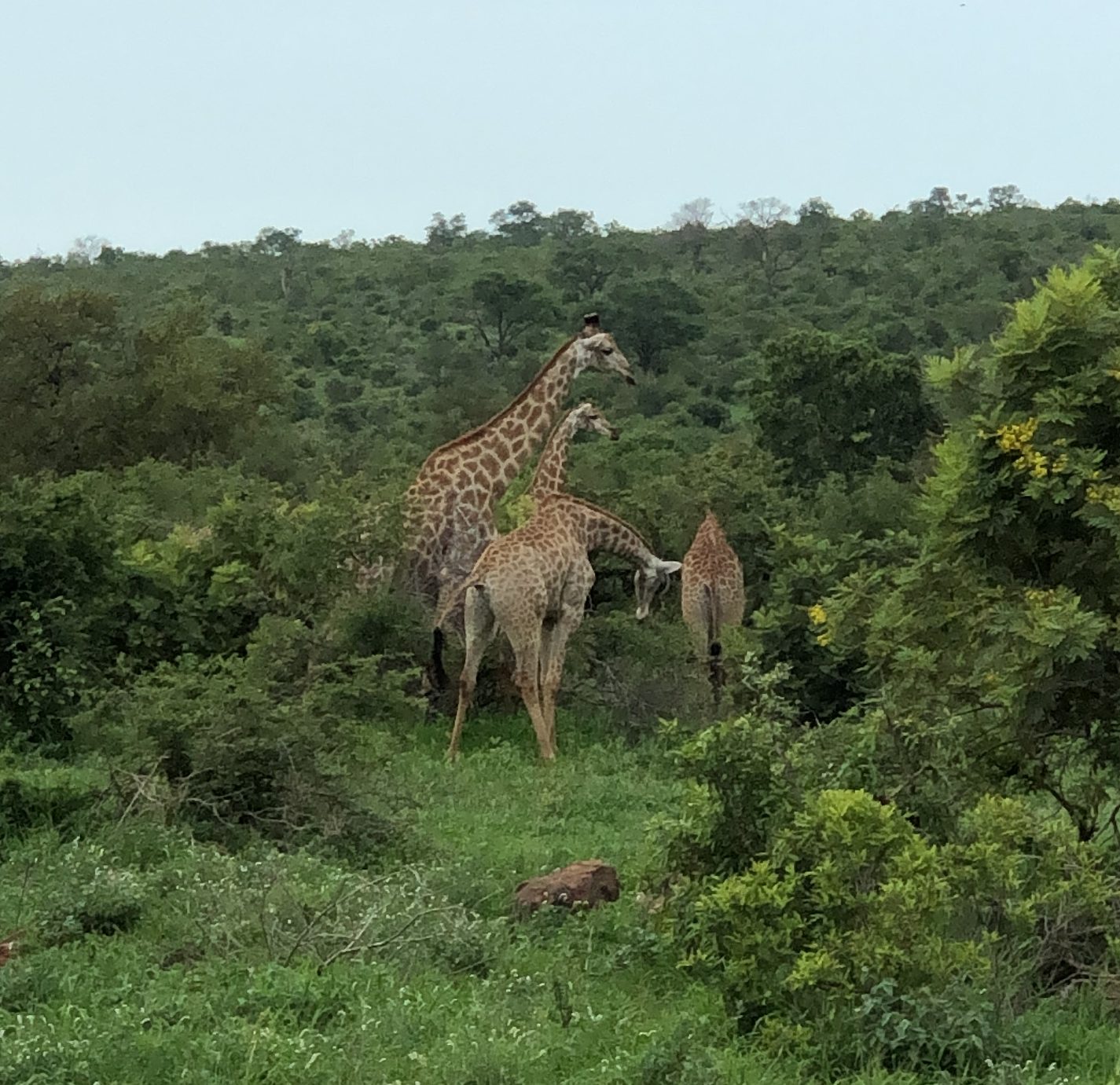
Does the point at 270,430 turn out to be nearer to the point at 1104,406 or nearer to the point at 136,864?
the point at 136,864

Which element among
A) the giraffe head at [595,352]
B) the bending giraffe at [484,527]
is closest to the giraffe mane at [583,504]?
the bending giraffe at [484,527]

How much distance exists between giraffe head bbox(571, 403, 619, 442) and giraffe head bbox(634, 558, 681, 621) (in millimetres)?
1012

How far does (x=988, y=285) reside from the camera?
30.8 metres

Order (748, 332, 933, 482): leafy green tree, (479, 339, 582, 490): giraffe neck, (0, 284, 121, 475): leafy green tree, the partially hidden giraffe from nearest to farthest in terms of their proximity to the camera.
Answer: the partially hidden giraffe, (479, 339, 582, 490): giraffe neck, (0, 284, 121, 475): leafy green tree, (748, 332, 933, 482): leafy green tree

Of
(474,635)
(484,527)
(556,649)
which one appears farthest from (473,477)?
(474,635)

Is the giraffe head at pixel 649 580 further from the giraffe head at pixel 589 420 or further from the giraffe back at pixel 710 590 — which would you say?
the giraffe head at pixel 589 420

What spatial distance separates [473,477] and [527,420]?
640 mm

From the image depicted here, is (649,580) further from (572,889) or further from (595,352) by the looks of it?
(572,889)

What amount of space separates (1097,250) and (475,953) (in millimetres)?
2868

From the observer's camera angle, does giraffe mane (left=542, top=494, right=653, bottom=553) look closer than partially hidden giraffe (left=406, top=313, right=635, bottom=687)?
Yes

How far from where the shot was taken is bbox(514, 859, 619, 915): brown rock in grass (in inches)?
232

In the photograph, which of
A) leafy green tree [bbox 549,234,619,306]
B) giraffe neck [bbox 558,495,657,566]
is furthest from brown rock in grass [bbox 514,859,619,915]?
leafy green tree [bbox 549,234,619,306]

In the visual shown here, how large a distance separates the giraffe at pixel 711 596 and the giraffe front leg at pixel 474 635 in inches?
80.7

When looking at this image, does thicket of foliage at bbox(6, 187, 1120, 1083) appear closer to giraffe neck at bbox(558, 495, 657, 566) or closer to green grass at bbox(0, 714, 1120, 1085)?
green grass at bbox(0, 714, 1120, 1085)
